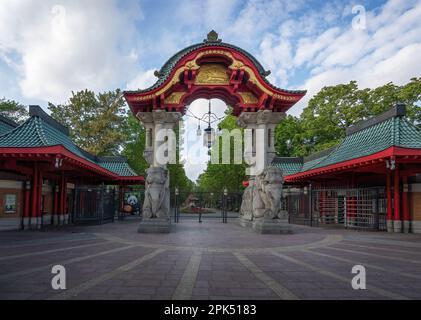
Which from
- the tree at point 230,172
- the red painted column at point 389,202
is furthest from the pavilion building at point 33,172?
the tree at point 230,172

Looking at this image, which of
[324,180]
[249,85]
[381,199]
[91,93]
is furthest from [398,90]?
[91,93]

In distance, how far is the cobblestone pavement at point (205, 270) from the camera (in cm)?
446

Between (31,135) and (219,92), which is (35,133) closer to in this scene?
(31,135)

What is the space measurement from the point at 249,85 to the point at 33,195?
1233 cm

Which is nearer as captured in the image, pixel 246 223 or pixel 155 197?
pixel 155 197

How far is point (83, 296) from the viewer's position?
13.8 ft

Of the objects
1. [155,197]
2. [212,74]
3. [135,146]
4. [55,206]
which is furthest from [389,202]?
[135,146]

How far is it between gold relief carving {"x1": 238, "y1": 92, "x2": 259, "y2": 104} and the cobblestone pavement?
A: 27.1 ft

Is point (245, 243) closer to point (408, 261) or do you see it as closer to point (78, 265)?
point (408, 261)

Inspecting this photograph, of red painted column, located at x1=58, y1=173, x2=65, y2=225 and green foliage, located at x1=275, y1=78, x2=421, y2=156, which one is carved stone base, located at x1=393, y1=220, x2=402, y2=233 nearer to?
green foliage, located at x1=275, y1=78, x2=421, y2=156

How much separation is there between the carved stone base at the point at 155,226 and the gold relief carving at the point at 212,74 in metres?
7.62

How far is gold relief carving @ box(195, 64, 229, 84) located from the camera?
15.2 meters

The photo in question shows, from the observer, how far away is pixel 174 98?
48.6 feet

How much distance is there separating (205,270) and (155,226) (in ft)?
21.7
